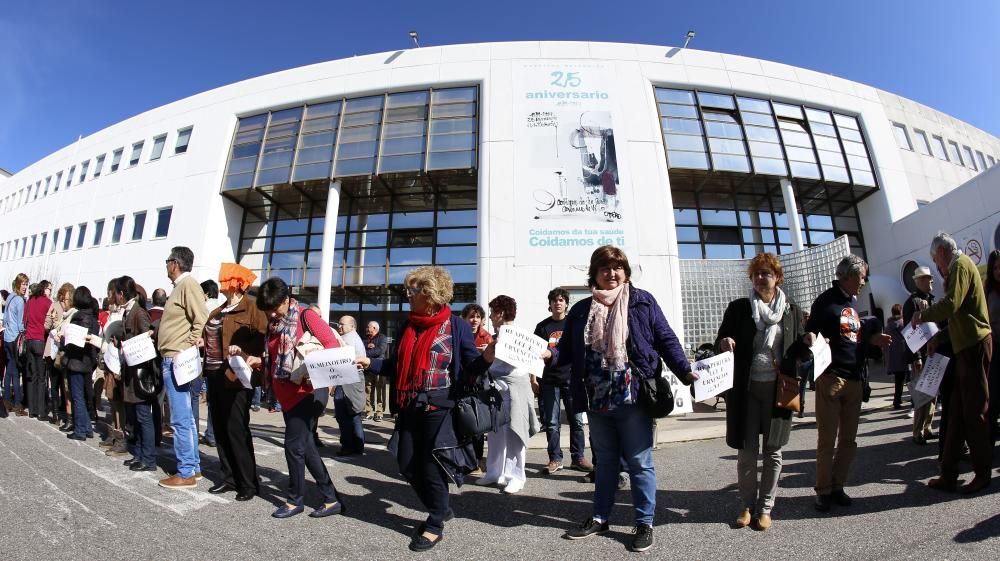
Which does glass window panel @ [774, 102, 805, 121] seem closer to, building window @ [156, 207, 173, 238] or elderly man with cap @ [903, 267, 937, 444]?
elderly man with cap @ [903, 267, 937, 444]

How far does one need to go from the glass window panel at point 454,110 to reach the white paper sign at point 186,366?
13.6 m

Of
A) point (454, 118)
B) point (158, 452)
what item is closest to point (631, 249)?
point (454, 118)

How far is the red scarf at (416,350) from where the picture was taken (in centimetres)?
313

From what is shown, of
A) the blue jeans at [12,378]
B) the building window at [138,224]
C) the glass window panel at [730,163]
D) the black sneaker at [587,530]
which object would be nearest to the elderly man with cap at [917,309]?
the black sneaker at [587,530]

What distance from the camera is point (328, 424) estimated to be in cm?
845

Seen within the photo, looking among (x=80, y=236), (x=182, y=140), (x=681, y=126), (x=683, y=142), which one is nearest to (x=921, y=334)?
(x=683, y=142)

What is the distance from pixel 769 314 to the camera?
3176 millimetres

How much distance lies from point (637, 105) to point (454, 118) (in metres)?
6.30

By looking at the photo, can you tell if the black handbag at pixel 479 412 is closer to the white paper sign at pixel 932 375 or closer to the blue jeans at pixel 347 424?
the blue jeans at pixel 347 424

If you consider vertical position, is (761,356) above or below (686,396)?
above

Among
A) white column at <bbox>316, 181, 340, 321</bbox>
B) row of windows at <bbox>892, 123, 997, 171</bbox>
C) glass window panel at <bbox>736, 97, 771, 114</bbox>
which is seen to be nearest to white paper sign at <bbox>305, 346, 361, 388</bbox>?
white column at <bbox>316, 181, 340, 321</bbox>

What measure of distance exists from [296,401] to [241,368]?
56 centimetres

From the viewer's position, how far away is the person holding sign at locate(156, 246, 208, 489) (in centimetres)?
420

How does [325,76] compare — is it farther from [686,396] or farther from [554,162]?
[686,396]
